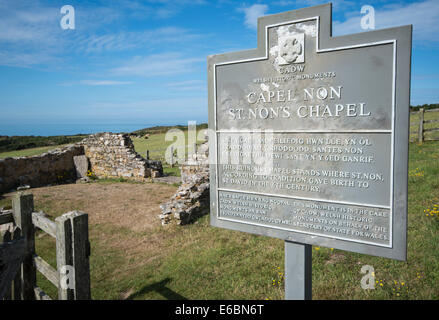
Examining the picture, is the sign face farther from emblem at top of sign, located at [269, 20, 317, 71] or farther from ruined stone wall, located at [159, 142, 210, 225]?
ruined stone wall, located at [159, 142, 210, 225]

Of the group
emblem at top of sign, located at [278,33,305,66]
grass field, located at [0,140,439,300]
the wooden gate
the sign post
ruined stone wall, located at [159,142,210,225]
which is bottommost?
grass field, located at [0,140,439,300]

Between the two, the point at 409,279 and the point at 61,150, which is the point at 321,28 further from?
the point at 61,150

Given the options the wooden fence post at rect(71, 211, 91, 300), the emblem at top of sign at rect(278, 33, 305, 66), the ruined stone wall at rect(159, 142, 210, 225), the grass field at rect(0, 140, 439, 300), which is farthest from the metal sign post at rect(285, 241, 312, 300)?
the ruined stone wall at rect(159, 142, 210, 225)

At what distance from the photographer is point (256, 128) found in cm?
361

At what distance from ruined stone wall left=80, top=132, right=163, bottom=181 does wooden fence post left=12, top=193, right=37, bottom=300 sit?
11.6 metres

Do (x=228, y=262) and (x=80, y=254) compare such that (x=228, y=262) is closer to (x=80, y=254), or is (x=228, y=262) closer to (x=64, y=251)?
(x=80, y=254)

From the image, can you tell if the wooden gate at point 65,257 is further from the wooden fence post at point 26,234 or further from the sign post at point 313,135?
the sign post at point 313,135

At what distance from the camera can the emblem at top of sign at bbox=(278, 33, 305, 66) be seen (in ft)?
10.5

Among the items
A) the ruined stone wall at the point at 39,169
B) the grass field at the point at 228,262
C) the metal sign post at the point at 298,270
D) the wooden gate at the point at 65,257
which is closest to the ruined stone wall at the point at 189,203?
the grass field at the point at 228,262

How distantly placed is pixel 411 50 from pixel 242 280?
4.04m

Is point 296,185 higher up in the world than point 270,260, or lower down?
higher up

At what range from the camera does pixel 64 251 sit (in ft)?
11.2

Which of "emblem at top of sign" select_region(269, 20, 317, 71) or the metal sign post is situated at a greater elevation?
"emblem at top of sign" select_region(269, 20, 317, 71)
